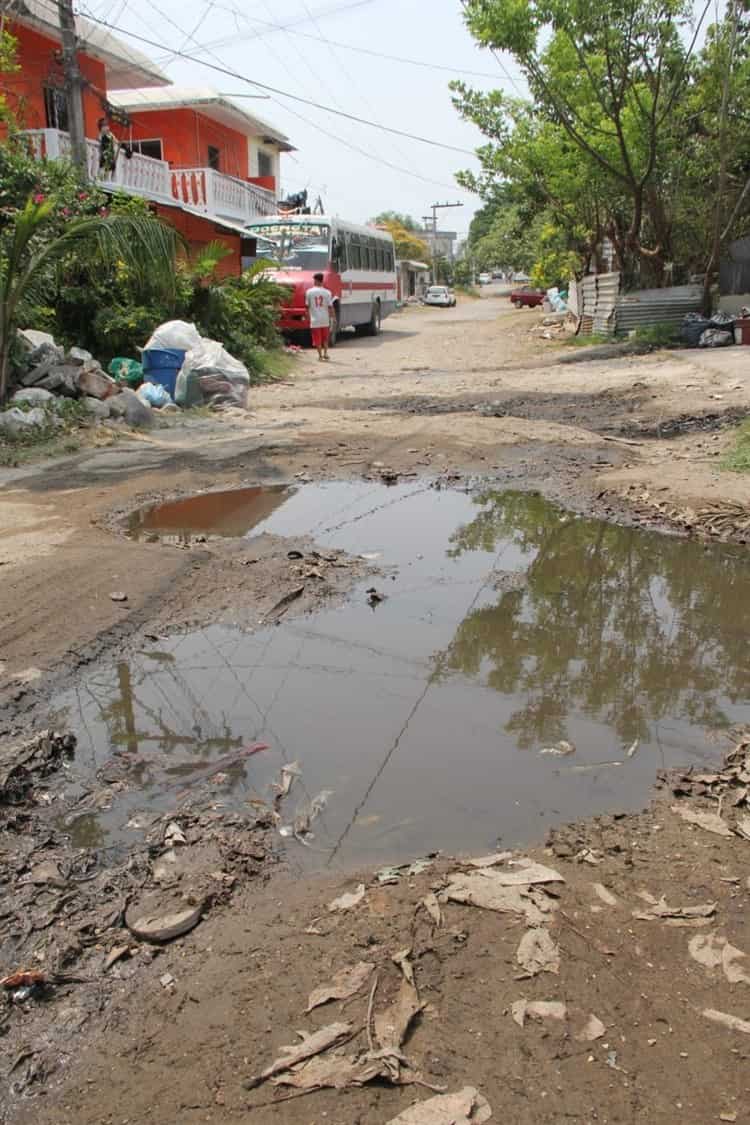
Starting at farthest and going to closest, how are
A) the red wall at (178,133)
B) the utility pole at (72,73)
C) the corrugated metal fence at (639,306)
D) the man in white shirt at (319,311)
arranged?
the red wall at (178,133) < the corrugated metal fence at (639,306) < the man in white shirt at (319,311) < the utility pole at (72,73)

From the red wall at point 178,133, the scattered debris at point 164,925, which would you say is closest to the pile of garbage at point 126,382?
the scattered debris at point 164,925

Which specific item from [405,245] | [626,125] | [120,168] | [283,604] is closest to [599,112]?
[626,125]

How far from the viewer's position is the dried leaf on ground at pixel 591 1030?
2043mm

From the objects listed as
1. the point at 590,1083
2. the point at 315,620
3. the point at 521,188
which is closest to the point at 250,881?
the point at 590,1083

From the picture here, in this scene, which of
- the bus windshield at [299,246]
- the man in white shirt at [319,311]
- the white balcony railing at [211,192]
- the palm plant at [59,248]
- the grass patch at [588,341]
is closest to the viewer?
the palm plant at [59,248]

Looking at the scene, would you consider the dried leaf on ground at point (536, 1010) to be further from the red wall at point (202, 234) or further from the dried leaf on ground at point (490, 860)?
the red wall at point (202, 234)

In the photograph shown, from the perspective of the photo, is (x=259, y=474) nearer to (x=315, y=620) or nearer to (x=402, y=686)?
(x=315, y=620)

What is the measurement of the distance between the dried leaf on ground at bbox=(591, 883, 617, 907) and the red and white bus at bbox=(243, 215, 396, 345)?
17931 millimetres

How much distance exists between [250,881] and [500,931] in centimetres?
79

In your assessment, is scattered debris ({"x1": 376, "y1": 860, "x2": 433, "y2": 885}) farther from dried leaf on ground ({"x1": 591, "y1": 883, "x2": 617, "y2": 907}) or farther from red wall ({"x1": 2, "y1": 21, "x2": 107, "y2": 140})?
red wall ({"x1": 2, "y1": 21, "x2": 107, "y2": 140})

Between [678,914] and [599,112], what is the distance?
66.2 feet

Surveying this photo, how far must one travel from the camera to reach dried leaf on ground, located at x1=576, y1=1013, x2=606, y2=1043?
6.70 ft

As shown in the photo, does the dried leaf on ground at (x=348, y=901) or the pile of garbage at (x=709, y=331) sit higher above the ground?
the pile of garbage at (x=709, y=331)

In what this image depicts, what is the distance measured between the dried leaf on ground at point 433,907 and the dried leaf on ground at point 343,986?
25 centimetres
